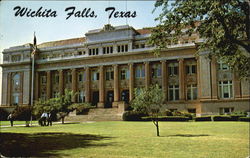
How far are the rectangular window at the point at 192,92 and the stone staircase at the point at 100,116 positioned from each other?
40.1 ft

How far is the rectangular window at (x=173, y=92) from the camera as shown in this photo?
159 feet

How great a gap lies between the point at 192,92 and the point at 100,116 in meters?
15.7

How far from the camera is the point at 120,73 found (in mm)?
52250

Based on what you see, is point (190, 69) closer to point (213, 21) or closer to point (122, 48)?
point (122, 48)

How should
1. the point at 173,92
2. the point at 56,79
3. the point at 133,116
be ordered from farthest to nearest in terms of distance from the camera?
the point at 56,79
the point at 173,92
the point at 133,116

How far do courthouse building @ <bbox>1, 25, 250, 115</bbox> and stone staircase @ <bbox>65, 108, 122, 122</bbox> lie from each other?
1.90m

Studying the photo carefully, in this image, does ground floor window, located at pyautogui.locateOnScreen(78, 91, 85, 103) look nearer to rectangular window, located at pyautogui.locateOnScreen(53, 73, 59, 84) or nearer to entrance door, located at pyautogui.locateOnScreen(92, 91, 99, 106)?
entrance door, located at pyautogui.locateOnScreen(92, 91, 99, 106)

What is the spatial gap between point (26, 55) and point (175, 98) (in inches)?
1272

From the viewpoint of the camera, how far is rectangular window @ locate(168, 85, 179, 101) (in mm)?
48406

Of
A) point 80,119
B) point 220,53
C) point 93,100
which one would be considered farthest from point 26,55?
point 220,53

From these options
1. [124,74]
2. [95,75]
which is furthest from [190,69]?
[95,75]

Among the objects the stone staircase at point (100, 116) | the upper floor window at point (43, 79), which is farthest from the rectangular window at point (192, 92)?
the upper floor window at point (43, 79)

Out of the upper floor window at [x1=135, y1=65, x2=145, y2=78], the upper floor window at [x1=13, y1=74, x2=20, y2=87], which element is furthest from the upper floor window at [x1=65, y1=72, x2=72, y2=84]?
the upper floor window at [x1=135, y1=65, x2=145, y2=78]

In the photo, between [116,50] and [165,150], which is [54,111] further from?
[165,150]
